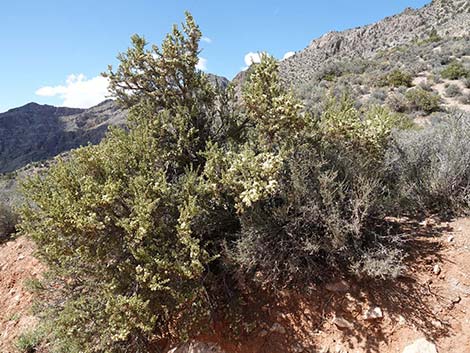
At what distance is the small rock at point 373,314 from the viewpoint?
3471 mm

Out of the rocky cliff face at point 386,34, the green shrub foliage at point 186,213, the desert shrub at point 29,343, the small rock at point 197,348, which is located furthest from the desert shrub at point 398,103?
the desert shrub at point 29,343

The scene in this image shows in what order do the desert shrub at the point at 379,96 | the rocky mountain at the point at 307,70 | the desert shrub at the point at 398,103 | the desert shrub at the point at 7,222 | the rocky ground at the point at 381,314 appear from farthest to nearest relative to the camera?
the rocky mountain at the point at 307,70 → the desert shrub at the point at 379,96 → the desert shrub at the point at 398,103 → the desert shrub at the point at 7,222 → the rocky ground at the point at 381,314

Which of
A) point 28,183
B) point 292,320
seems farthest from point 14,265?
point 292,320

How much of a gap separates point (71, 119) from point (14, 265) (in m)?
93.2

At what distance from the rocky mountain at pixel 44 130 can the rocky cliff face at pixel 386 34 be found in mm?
46813

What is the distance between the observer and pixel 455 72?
1702 cm

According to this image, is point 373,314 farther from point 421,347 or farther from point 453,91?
point 453,91

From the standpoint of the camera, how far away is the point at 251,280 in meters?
4.20

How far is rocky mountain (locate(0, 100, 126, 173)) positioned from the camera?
238 feet

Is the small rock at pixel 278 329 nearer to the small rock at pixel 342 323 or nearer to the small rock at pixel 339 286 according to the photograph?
the small rock at pixel 342 323

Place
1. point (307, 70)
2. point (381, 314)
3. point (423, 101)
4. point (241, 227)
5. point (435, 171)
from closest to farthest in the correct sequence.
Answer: point (381, 314) < point (241, 227) < point (435, 171) < point (423, 101) < point (307, 70)

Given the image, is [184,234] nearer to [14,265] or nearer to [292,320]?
[292,320]

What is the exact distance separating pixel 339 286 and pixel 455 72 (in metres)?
18.6

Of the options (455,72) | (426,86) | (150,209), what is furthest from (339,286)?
(455,72)
